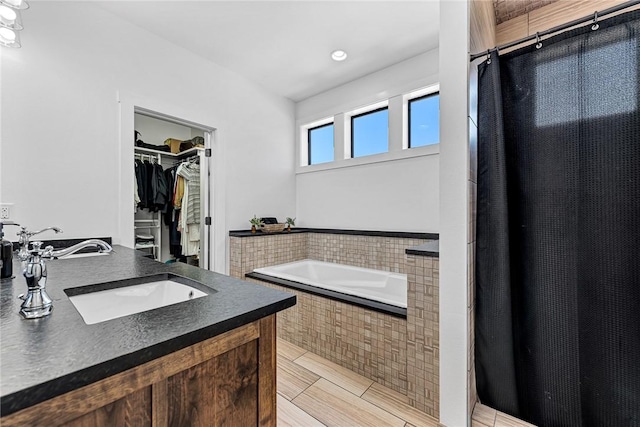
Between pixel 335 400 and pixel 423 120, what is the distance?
2.55 meters

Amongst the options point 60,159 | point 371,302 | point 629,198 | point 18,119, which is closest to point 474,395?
point 371,302

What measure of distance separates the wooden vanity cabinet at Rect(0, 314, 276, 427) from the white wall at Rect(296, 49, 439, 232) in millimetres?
2206

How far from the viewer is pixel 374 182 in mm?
2996

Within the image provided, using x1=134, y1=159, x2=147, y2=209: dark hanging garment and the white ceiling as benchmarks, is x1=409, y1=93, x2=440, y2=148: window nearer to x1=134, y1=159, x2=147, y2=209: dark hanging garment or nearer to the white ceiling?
the white ceiling

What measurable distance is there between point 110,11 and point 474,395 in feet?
12.0

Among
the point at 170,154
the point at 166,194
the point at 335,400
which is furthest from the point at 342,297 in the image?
the point at 170,154

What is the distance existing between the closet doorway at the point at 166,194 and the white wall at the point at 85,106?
2.93ft

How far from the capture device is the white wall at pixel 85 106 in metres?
1.77

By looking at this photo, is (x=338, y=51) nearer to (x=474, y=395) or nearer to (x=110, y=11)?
(x=110, y=11)

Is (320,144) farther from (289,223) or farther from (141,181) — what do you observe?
(141,181)

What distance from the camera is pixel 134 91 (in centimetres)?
228

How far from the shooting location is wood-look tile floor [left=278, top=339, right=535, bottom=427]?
1447 millimetres

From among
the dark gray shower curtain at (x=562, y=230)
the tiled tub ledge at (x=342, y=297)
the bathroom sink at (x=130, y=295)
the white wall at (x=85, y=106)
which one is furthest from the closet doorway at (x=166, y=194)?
the dark gray shower curtain at (x=562, y=230)

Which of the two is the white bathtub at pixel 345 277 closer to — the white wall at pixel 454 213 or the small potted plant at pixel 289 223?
the small potted plant at pixel 289 223
